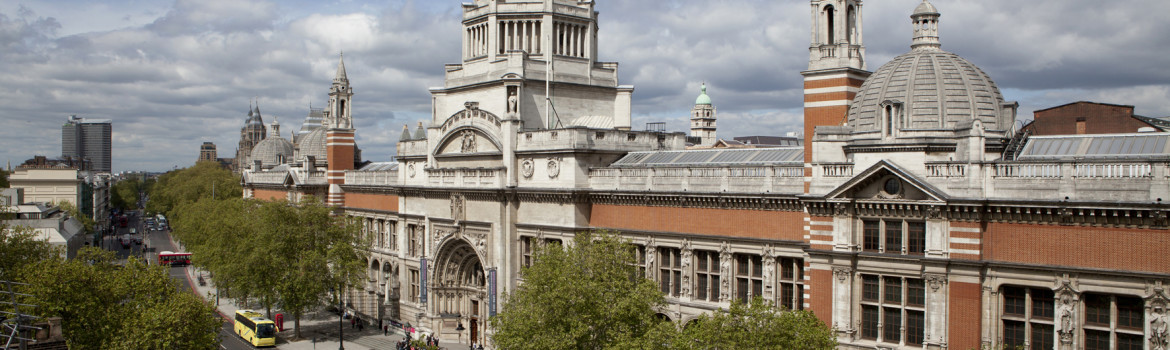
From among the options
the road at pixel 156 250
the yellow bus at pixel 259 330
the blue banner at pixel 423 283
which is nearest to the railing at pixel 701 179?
the blue banner at pixel 423 283

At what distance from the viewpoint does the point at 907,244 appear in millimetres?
32375

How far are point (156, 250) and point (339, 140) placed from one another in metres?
52.8

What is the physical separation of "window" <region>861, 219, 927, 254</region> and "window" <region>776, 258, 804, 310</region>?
16.8ft

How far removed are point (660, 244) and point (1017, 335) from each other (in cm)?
1798

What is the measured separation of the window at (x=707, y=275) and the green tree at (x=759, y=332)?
1059cm

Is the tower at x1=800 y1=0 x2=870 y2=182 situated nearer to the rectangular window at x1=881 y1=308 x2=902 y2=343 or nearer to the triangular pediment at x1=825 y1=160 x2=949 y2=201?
the triangular pediment at x1=825 y1=160 x2=949 y2=201

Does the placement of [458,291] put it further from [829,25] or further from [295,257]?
[829,25]

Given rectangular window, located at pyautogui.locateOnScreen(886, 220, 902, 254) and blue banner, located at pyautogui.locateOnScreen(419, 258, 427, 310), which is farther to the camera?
blue banner, located at pyautogui.locateOnScreen(419, 258, 427, 310)

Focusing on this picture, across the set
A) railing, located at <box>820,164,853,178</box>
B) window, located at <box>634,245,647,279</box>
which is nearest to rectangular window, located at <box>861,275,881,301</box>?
railing, located at <box>820,164,853,178</box>

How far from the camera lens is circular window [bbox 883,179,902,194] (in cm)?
3244

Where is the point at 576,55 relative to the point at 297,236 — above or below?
above

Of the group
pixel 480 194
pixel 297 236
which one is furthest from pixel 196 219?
pixel 480 194

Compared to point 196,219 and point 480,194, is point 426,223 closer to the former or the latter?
point 480,194

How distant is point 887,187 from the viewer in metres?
32.8
